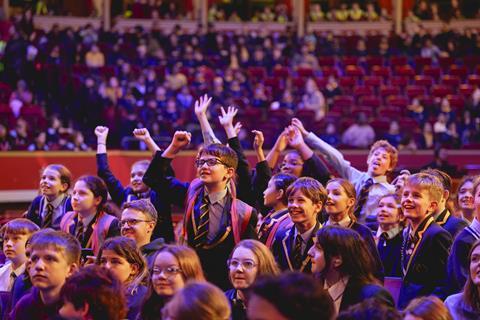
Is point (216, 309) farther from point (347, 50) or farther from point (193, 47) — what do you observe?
point (347, 50)

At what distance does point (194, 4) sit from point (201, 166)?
63.6 feet

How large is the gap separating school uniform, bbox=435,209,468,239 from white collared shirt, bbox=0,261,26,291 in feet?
8.53

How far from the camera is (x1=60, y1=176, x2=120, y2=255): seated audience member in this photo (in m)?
6.21

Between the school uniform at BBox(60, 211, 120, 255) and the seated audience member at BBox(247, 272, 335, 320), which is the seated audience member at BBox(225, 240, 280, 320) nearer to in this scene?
the seated audience member at BBox(247, 272, 335, 320)

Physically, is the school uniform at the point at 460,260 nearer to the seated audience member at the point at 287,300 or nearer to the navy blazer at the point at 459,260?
the navy blazer at the point at 459,260

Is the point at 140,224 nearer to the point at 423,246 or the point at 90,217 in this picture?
the point at 90,217

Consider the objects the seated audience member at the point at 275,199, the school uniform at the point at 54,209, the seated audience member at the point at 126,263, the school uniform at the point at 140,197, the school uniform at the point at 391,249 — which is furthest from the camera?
the school uniform at the point at 54,209

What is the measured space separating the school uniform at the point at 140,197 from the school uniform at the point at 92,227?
16.3 inches

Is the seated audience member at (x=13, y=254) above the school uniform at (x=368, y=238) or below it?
below

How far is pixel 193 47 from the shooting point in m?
20.9

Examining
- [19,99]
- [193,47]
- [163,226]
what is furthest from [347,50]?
[163,226]

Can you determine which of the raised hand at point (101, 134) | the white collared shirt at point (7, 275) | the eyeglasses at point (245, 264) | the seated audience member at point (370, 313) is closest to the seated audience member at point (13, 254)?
the white collared shirt at point (7, 275)

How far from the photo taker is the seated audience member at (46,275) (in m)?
4.22

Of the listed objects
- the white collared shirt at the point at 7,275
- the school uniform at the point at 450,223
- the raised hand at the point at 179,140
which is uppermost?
the raised hand at the point at 179,140
